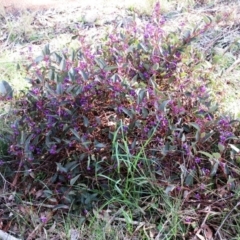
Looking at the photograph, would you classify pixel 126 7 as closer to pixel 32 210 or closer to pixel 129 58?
pixel 129 58

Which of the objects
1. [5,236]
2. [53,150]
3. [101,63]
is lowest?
[5,236]

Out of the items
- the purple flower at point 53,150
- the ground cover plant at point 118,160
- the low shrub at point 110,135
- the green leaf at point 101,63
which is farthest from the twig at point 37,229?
the green leaf at point 101,63

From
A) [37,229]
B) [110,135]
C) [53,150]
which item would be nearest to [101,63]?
[110,135]

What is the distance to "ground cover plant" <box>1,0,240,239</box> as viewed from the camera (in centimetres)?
205

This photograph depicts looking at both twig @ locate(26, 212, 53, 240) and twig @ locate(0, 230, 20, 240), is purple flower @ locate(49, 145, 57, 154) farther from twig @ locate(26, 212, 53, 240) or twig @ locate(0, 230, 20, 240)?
twig @ locate(0, 230, 20, 240)

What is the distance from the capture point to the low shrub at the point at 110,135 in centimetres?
211

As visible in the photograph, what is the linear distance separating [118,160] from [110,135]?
159 mm

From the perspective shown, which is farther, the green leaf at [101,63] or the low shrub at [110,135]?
the green leaf at [101,63]

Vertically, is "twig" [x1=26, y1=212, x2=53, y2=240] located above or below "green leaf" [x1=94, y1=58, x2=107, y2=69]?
below

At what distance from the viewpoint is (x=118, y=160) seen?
2070 mm

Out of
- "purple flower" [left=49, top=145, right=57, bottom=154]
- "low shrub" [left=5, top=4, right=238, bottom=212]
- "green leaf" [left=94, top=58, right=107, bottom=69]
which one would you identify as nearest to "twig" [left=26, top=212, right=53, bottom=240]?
"low shrub" [left=5, top=4, right=238, bottom=212]

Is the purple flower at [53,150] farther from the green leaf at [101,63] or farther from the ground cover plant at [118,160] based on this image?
the green leaf at [101,63]

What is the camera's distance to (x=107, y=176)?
2.15m

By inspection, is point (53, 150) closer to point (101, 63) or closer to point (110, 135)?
point (110, 135)
